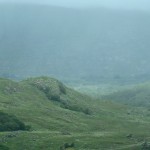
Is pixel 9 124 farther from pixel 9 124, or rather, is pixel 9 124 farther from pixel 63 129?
pixel 63 129

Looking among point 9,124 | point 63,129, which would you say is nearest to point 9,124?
point 9,124

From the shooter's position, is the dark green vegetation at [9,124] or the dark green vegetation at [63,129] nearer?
the dark green vegetation at [63,129]

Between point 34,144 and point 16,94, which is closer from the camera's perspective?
point 34,144

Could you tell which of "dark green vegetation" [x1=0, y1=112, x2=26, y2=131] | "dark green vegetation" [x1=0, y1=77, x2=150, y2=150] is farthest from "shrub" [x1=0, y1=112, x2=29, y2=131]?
"dark green vegetation" [x1=0, y1=77, x2=150, y2=150]

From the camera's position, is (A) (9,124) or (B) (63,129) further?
(B) (63,129)

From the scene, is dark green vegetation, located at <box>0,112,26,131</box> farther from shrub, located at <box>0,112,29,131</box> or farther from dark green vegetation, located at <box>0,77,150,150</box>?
dark green vegetation, located at <box>0,77,150,150</box>

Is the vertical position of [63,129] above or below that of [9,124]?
below

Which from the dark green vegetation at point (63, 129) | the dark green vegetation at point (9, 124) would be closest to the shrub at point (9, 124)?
the dark green vegetation at point (9, 124)

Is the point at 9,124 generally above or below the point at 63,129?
above

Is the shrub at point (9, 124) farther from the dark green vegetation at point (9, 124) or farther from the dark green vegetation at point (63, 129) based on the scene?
the dark green vegetation at point (63, 129)

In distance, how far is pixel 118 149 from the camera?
334ft

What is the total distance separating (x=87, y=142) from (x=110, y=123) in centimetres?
6668

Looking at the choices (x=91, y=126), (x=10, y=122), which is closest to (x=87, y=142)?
(x=10, y=122)

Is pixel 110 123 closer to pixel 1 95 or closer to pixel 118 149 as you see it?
pixel 1 95
